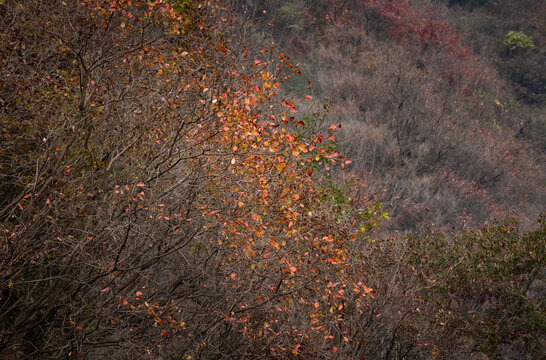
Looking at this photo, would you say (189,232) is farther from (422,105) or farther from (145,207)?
(422,105)

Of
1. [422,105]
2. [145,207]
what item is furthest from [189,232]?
[422,105]

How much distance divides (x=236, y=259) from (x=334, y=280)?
1.98m

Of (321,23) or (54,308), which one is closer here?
(54,308)

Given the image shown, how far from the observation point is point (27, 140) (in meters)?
7.57

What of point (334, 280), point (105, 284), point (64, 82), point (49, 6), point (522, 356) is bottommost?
point (522, 356)

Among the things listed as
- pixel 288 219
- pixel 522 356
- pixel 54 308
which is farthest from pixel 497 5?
pixel 54 308

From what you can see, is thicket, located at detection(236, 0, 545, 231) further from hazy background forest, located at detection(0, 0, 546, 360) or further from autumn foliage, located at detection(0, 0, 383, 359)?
autumn foliage, located at detection(0, 0, 383, 359)

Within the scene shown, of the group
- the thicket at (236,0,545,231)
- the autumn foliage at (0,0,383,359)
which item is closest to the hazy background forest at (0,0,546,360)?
the autumn foliage at (0,0,383,359)

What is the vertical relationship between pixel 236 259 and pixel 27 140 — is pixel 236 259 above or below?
below

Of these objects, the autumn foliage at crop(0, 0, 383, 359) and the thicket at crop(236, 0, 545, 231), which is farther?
the thicket at crop(236, 0, 545, 231)

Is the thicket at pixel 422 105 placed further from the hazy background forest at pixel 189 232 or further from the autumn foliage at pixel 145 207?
the autumn foliage at pixel 145 207

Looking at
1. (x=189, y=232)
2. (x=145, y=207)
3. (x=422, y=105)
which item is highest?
(x=145, y=207)

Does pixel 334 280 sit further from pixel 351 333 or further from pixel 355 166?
pixel 355 166

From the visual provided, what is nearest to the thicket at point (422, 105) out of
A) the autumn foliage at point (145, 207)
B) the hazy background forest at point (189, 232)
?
the hazy background forest at point (189, 232)
